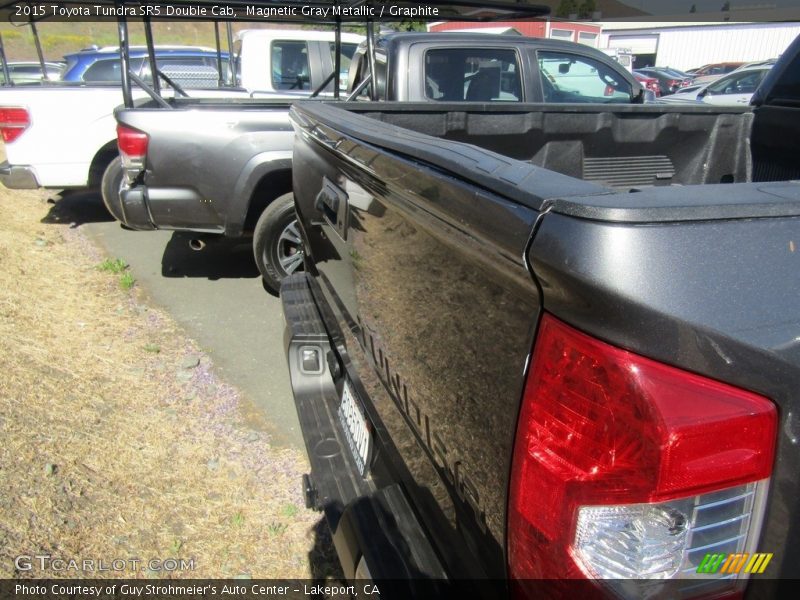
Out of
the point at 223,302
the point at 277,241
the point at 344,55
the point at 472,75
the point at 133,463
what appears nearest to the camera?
the point at 133,463

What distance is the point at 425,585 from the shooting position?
1.31 meters

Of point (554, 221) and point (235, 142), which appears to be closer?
point (554, 221)

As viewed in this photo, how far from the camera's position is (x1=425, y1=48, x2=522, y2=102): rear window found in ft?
15.4

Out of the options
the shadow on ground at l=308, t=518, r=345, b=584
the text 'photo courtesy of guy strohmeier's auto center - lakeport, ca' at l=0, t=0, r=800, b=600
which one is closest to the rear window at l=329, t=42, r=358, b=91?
the text 'photo courtesy of guy strohmeier's auto center - lakeport, ca' at l=0, t=0, r=800, b=600

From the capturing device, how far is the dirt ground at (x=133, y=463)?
2.34 meters

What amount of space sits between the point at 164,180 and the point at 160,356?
49.8 inches

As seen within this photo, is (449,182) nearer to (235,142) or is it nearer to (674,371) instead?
(674,371)

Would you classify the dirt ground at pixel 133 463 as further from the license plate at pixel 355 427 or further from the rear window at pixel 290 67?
the rear window at pixel 290 67

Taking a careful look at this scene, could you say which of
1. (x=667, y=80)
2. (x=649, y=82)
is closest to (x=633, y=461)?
(x=649, y=82)

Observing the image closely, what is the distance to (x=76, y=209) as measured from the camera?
24.5 feet

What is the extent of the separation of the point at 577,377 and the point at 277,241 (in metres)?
3.86

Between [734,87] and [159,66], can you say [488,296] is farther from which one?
[734,87]

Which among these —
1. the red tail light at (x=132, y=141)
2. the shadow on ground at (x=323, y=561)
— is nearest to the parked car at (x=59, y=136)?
the red tail light at (x=132, y=141)

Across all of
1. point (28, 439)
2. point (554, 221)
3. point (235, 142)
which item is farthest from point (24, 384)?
point (554, 221)
